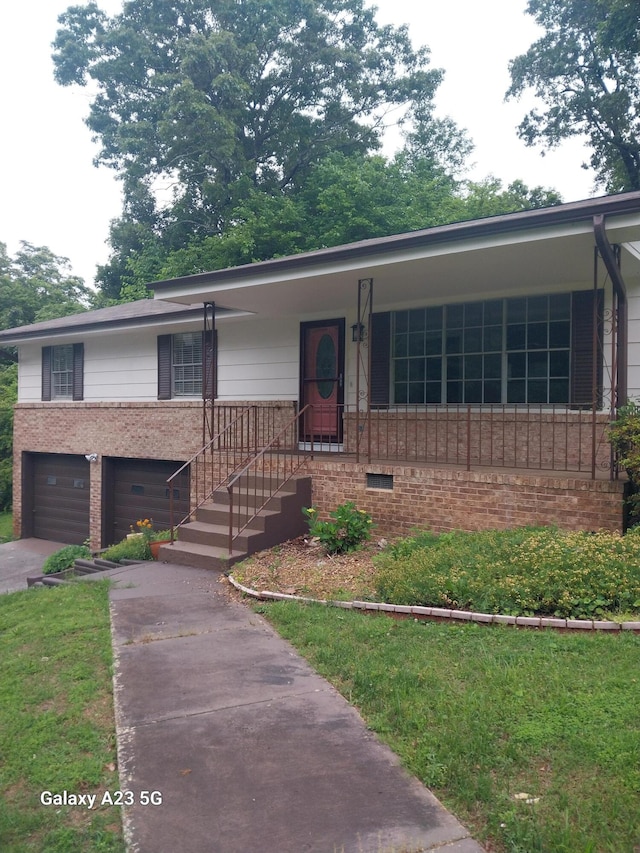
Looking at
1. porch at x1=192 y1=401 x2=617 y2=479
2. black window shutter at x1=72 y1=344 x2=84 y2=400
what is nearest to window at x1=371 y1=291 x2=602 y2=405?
porch at x1=192 y1=401 x2=617 y2=479

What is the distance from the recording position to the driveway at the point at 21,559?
38.7ft

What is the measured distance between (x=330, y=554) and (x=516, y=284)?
14.3 feet

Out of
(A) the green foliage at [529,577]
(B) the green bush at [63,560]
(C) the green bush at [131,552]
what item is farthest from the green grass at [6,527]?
(A) the green foliage at [529,577]

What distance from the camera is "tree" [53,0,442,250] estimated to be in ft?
75.0

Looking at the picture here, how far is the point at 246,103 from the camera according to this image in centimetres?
2430

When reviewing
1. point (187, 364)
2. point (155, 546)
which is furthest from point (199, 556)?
point (187, 364)

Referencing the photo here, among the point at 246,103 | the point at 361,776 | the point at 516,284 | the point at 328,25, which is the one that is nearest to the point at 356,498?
the point at 516,284

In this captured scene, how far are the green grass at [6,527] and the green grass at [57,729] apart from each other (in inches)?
430

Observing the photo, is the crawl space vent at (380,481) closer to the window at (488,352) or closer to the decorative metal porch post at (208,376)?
the window at (488,352)

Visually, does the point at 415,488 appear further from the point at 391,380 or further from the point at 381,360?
the point at 381,360

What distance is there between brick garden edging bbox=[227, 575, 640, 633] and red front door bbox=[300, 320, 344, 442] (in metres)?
5.27

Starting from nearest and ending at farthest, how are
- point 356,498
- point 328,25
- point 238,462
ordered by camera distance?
point 356,498, point 238,462, point 328,25

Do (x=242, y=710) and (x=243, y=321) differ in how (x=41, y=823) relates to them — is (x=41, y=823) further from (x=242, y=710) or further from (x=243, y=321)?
(x=243, y=321)

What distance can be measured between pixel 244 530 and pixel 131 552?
2.06m
